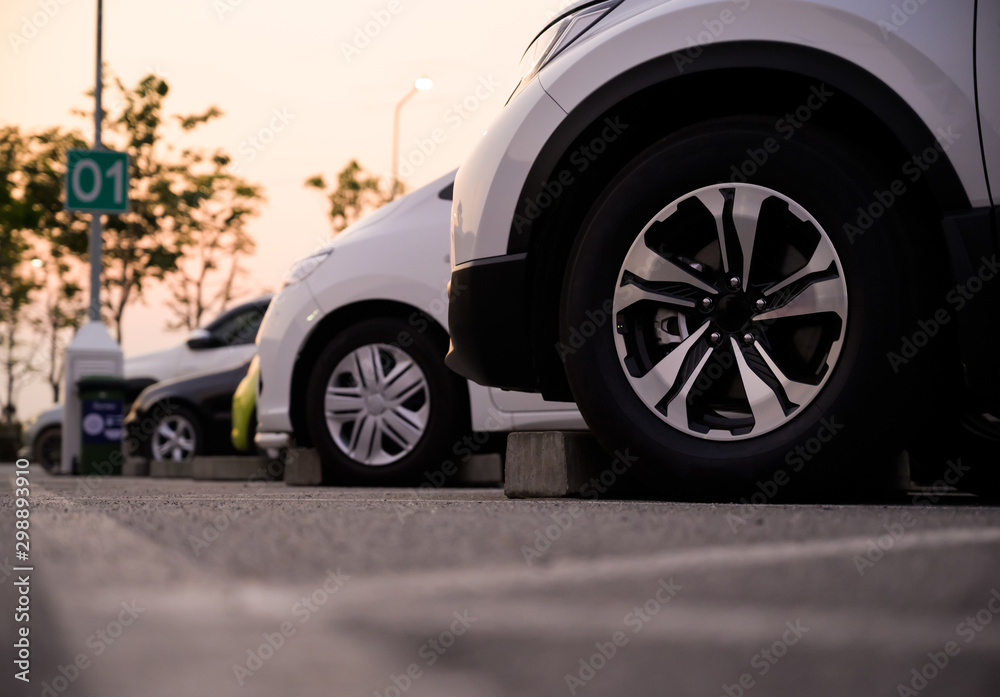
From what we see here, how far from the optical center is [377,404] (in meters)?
5.39

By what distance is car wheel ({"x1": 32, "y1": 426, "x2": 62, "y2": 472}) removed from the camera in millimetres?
16266

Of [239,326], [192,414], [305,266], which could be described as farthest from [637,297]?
[239,326]

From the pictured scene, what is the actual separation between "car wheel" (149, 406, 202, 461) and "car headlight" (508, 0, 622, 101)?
8.29 metres

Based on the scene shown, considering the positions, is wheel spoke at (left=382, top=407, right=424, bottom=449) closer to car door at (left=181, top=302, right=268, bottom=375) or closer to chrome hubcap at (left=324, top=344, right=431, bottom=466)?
chrome hubcap at (left=324, top=344, right=431, bottom=466)

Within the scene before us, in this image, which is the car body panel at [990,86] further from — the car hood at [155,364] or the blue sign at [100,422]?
the car hood at [155,364]

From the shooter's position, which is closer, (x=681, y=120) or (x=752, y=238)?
(x=752, y=238)

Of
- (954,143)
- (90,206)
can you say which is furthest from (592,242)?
(90,206)

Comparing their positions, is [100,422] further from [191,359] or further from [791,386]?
[791,386]

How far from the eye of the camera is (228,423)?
10.9m

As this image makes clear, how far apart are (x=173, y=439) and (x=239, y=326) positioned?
1622 mm

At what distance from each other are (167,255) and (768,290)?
24499 mm

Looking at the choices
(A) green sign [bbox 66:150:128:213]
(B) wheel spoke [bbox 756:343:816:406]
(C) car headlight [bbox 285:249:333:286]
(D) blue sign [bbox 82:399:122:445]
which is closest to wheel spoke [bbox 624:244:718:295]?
(B) wheel spoke [bbox 756:343:816:406]

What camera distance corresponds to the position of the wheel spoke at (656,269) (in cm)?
298

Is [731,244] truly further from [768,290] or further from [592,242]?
[592,242]
